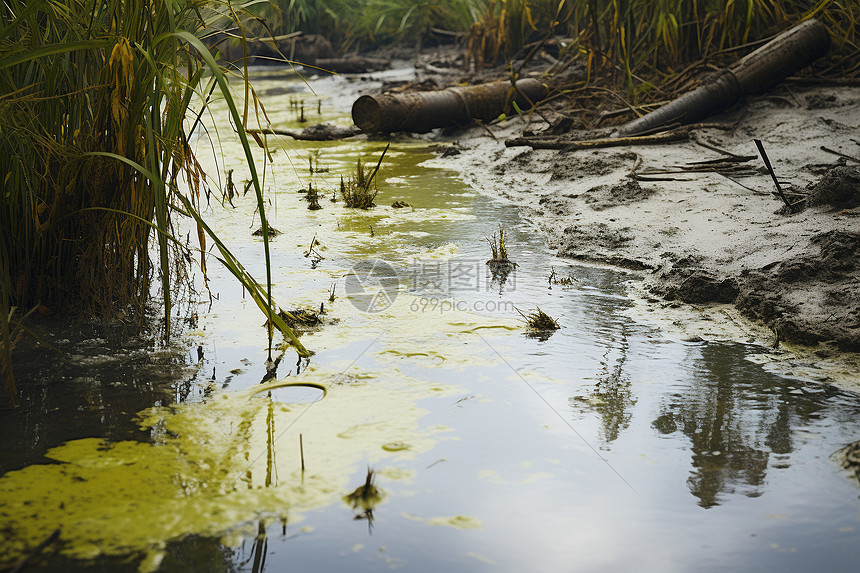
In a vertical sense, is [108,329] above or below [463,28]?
below

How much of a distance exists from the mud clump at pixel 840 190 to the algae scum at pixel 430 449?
3.70ft

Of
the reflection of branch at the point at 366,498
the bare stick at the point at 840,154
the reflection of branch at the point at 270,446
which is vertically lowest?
the reflection of branch at the point at 366,498

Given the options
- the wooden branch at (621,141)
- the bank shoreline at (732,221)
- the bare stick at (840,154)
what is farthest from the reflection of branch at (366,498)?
the wooden branch at (621,141)

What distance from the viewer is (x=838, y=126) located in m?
4.68

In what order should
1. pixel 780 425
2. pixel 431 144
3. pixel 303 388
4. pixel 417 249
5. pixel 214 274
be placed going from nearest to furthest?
pixel 780 425 < pixel 303 388 < pixel 214 274 < pixel 417 249 < pixel 431 144

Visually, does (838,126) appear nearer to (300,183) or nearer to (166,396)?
(300,183)

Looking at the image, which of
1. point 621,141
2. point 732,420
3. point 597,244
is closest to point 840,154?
point 621,141

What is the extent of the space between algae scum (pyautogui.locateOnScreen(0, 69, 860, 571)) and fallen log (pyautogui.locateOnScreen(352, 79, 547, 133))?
3.96m

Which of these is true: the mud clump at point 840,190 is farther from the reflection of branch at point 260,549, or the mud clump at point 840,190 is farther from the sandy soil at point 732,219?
the reflection of branch at point 260,549

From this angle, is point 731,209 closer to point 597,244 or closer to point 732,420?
point 597,244

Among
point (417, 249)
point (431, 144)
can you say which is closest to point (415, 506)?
point (417, 249)

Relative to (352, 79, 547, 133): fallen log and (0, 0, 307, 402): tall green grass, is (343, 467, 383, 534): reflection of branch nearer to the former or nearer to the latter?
(0, 0, 307, 402): tall green grass

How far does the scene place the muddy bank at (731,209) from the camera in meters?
2.72

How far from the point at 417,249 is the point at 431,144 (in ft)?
11.0
